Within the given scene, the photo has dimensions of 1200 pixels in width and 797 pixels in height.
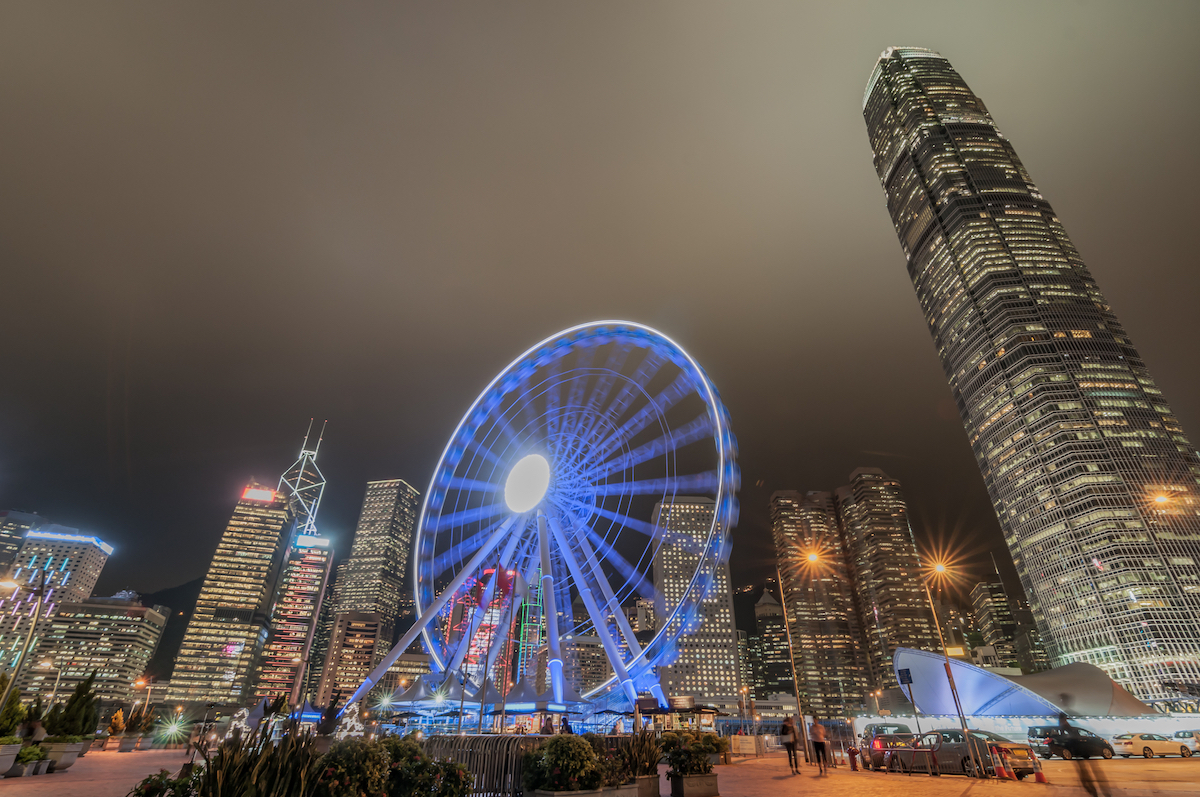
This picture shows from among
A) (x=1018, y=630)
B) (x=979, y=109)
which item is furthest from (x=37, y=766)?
(x=1018, y=630)

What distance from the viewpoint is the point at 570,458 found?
98.7 ft

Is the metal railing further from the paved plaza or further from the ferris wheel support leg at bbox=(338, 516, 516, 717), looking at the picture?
the ferris wheel support leg at bbox=(338, 516, 516, 717)

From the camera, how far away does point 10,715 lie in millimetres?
13602

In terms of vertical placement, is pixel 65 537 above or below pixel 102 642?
above

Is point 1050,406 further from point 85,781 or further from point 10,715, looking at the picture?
point 10,715

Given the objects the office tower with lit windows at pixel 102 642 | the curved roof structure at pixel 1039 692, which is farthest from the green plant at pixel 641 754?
the office tower with lit windows at pixel 102 642

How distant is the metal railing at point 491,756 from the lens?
33.3ft

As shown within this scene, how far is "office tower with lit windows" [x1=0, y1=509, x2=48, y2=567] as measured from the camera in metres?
184

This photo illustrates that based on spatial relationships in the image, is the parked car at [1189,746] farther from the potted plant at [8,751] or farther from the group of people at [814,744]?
the potted plant at [8,751]

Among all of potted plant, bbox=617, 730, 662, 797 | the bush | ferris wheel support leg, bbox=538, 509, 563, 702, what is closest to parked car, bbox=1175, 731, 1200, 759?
ferris wheel support leg, bbox=538, 509, 563, 702

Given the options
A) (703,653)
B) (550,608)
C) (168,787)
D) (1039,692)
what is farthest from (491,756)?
(703,653)

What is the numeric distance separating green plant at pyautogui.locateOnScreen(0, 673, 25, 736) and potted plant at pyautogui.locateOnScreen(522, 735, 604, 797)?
13.1 metres

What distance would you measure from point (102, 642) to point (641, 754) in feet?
662

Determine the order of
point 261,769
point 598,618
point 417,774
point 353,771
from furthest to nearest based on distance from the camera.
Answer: point 598,618 → point 417,774 → point 353,771 → point 261,769
